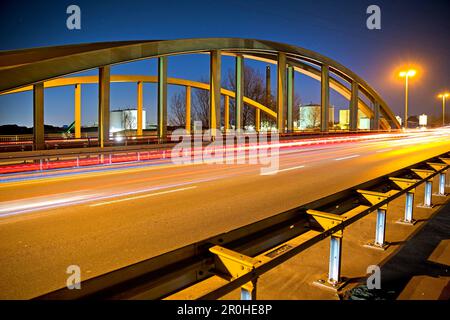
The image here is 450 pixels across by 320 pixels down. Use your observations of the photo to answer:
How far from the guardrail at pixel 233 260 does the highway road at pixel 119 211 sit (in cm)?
207

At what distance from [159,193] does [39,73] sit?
1370cm

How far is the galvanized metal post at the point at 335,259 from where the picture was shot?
14.0 feet

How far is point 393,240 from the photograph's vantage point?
6156mm

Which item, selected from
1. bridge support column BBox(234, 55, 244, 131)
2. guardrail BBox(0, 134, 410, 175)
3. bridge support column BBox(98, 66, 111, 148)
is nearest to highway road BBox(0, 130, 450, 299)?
guardrail BBox(0, 134, 410, 175)

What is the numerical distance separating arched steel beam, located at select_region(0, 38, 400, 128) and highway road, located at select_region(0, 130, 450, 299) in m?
7.64

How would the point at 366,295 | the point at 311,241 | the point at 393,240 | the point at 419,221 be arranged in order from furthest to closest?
the point at 419,221
the point at 393,240
the point at 366,295
the point at 311,241

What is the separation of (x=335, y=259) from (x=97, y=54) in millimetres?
20831

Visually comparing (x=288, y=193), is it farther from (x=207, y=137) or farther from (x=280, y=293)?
(x=207, y=137)

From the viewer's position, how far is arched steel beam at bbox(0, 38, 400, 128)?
18.6 metres

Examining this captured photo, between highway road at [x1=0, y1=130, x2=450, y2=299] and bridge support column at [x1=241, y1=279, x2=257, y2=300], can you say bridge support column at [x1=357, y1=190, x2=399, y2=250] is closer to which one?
highway road at [x1=0, y1=130, x2=450, y2=299]

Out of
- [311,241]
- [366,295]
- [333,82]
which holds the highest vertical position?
[333,82]

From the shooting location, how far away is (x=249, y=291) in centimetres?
275

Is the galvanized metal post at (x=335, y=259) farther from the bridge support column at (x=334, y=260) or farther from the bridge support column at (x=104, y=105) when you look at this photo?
the bridge support column at (x=104, y=105)
